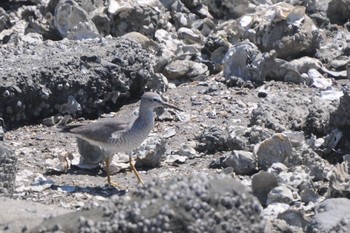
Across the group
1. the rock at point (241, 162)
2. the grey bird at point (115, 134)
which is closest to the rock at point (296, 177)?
the rock at point (241, 162)

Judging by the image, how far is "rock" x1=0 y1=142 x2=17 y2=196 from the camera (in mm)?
8711

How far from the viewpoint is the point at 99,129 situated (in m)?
9.59

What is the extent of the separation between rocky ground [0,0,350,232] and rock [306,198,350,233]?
0.01m

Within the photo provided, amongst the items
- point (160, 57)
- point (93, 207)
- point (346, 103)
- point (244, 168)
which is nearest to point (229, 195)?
point (93, 207)

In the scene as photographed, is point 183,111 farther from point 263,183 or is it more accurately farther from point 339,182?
point 339,182

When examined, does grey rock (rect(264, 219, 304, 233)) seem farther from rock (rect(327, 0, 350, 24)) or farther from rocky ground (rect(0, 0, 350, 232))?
rock (rect(327, 0, 350, 24))

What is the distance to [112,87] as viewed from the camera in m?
11.9

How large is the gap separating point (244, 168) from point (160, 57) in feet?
11.3

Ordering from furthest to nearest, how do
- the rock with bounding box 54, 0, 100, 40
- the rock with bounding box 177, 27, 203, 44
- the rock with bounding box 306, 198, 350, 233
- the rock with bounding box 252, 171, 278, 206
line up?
the rock with bounding box 177, 27, 203, 44 → the rock with bounding box 54, 0, 100, 40 → the rock with bounding box 252, 171, 278, 206 → the rock with bounding box 306, 198, 350, 233

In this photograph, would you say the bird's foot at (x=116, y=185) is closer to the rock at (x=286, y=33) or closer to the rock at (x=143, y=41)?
the rock at (x=143, y=41)

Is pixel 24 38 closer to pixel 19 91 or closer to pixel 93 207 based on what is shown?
pixel 19 91

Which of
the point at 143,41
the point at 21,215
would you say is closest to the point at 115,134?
the point at 21,215

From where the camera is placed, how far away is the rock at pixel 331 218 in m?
7.18

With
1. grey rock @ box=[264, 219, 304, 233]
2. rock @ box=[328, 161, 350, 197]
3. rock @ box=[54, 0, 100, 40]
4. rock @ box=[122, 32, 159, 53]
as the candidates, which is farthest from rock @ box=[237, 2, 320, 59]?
grey rock @ box=[264, 219, 304, 233]
